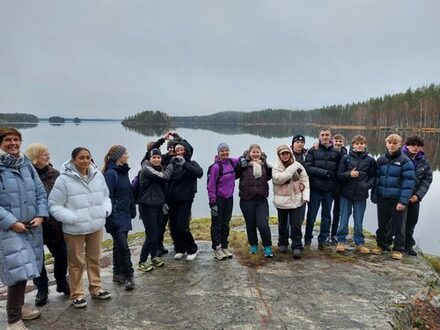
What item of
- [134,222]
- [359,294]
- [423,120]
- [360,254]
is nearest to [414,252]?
[360,254]

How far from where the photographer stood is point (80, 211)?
4.52 meters

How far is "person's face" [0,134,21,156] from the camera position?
397 cm

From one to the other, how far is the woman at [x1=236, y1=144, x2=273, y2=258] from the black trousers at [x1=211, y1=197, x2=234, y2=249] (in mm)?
292

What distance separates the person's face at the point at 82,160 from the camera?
456 cm

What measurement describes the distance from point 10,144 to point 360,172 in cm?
565

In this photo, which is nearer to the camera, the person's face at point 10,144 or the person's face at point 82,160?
the person's face at point 10,144

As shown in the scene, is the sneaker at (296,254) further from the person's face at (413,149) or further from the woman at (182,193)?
the person's face at (413,149)

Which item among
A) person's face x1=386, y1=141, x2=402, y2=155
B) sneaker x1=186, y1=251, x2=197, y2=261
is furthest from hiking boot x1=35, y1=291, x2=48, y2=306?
person's face x1=386, y1=141, x2=402, y2=155

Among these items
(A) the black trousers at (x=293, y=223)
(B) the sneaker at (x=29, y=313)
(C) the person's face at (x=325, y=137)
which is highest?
(C) the person's face at (x=325, y=137)

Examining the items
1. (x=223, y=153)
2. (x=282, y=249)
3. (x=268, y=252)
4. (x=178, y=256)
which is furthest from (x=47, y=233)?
(x=282, y=249)

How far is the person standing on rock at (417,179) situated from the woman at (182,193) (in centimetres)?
403

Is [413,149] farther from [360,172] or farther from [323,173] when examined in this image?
[323,173]

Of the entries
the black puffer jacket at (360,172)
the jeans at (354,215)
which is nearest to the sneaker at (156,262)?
the jeans at (354,215)

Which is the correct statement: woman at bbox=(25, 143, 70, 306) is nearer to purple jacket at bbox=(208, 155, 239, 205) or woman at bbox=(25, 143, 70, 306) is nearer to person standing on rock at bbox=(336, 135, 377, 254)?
purple jacket at bbox=(208, 155, 239, 205)
